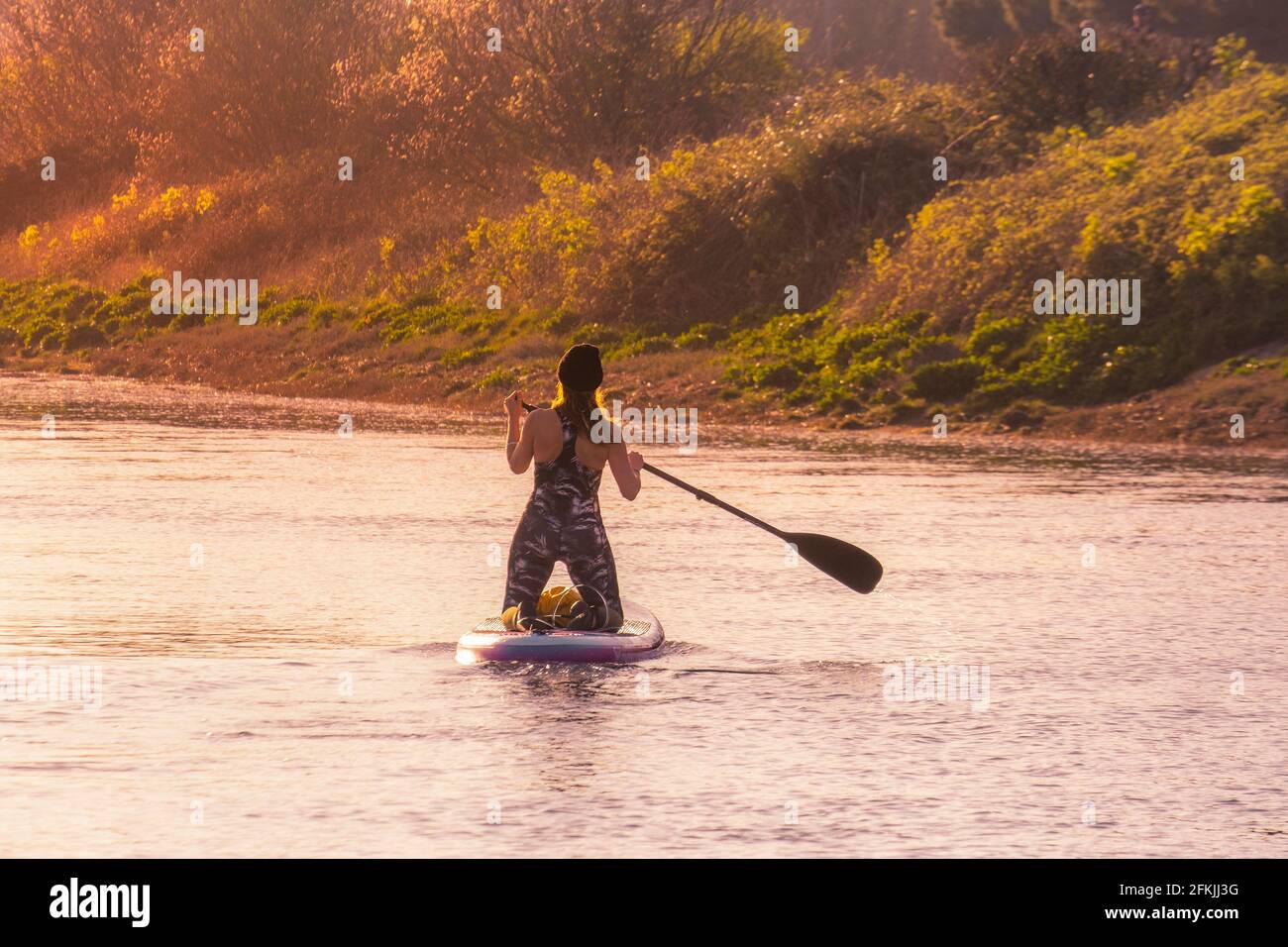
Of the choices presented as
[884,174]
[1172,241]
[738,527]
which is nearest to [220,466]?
[738,527]

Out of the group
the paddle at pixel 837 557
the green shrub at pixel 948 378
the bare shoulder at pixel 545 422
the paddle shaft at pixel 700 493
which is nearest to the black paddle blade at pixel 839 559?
the paddle at pixel 837 557

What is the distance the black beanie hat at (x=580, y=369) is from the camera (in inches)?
420

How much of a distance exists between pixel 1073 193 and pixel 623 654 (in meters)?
19.4

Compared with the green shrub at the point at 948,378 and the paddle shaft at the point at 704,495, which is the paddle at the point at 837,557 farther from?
the green shrub at the point at 948,378

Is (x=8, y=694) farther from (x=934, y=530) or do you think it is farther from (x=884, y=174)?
(x=884, y=174)

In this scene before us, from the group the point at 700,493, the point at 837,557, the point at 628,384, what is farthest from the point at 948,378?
the point at 700,493

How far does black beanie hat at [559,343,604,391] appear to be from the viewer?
10.7 meters

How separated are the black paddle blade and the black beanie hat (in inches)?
71.4

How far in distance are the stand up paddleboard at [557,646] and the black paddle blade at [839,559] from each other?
1.84 m

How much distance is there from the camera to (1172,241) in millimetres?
26688

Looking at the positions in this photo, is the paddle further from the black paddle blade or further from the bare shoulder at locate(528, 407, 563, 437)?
the bare shoulder at locate(528, 407, 563, 437)

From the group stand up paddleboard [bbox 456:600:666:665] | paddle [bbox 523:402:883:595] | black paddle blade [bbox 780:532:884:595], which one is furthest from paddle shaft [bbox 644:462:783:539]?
stand up paddleboard [bbox 456:600:666:665]

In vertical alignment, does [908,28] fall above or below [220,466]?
above
